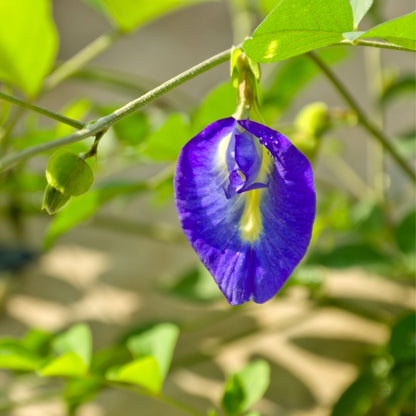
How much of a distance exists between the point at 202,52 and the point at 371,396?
3.32ft

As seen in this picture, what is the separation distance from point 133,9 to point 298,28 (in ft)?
1.20

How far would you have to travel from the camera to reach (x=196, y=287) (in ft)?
2.53

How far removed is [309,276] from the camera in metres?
0.73

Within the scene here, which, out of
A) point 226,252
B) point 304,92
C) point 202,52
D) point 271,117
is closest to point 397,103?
point 304,92

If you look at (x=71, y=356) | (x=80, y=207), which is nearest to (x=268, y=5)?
(x=80, y=207)

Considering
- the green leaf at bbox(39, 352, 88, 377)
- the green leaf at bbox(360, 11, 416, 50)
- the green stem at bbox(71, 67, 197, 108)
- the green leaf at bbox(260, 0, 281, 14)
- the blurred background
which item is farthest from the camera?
the green stem at bbox(71, 67, 197, 108)

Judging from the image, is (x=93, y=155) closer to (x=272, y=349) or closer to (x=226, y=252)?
(x=226, y=252)

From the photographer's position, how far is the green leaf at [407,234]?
676 millimetres

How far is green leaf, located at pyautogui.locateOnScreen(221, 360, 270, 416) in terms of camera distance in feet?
1.69

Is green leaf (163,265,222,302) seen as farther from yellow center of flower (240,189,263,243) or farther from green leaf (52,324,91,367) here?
yellow center of flower (240,189,263,243)

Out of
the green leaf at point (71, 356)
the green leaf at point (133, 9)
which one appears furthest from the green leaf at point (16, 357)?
the green leaf at point (133, 9)

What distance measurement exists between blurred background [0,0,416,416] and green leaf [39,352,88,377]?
0.52 feet

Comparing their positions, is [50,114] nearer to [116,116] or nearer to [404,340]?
[116,116]

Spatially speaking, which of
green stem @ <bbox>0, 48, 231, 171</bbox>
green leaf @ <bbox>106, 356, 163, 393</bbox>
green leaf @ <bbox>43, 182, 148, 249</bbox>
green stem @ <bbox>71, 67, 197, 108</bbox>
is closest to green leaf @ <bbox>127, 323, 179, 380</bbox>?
green leaf @ <bbox>106, 356, 163, 393</bbox>
